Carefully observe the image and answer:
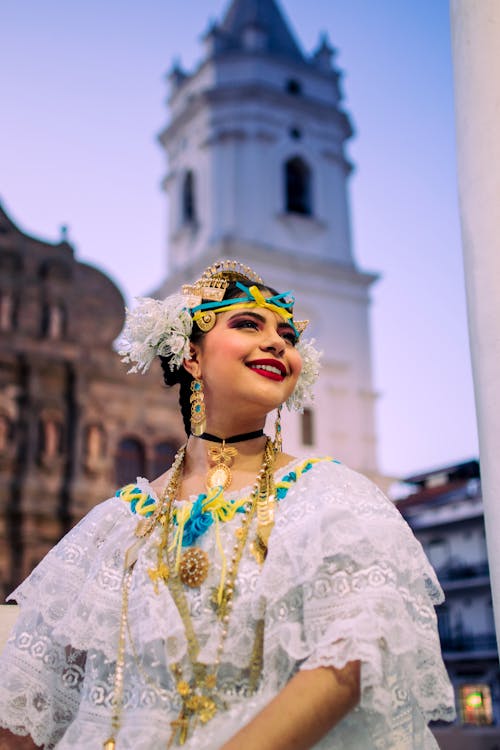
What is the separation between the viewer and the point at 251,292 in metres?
2.62

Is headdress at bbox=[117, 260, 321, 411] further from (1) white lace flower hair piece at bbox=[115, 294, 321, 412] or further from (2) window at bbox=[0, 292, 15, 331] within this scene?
(2) window at bbox=[0, 292, 15, 331]

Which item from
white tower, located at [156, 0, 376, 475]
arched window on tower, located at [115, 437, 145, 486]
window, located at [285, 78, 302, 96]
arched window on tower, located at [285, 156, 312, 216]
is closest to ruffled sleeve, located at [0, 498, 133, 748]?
arched window on tower, located at [115, 437, 145, 486]

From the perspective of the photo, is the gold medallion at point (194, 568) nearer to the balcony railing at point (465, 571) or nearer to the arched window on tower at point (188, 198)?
the arched window on tower at point (188, 198)

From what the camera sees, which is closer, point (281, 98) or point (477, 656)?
point (477, 656)

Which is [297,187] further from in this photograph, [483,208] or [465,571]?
[483,208]

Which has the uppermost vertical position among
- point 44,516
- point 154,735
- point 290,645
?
point 44,516

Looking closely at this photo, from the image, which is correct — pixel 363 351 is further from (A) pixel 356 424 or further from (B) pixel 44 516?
(B) pixel 44 516

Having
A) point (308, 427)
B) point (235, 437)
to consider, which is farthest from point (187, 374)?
point (308, 427)

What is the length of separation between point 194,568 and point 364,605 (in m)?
0.54

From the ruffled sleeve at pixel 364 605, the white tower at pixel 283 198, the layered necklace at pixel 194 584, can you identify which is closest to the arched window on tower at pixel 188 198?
the white tower at pixel 283 198

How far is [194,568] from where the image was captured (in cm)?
226

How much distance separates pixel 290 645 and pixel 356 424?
20390 mm

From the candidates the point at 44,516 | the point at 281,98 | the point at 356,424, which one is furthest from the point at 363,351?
the point at 44,516

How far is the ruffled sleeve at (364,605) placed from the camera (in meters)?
1.89
